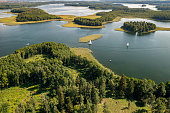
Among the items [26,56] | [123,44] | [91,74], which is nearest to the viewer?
[91,74]

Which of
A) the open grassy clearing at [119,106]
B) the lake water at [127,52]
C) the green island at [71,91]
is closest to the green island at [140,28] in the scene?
the lake water at [127,52]

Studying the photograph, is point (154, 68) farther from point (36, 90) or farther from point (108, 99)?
point (36, 90)

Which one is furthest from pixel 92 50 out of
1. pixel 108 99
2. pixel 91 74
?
pixel 108 99

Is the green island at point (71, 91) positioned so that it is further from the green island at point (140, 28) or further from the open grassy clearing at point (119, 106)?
the green island at point (140, 28)

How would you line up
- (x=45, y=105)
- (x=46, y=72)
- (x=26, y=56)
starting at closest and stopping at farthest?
1. (x=45, y=105)
2. (x=46, y=72)
3. (x=26, y=56)

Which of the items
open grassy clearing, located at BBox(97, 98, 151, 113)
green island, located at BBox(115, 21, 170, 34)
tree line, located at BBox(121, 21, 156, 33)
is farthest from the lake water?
tree line, located at BBox(121, 21, 156, 33)

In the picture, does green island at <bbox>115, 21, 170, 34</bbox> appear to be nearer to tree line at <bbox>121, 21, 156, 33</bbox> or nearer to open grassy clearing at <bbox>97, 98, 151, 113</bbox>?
tree line at <bbox>121, 21, 156, 33</bbox>

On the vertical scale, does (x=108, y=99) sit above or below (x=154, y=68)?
below

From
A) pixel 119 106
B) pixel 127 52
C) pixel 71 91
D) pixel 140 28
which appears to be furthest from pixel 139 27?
pixel 71 91

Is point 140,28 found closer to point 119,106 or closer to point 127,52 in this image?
point 127,52

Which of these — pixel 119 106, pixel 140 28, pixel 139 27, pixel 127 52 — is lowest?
pixel 119 106
